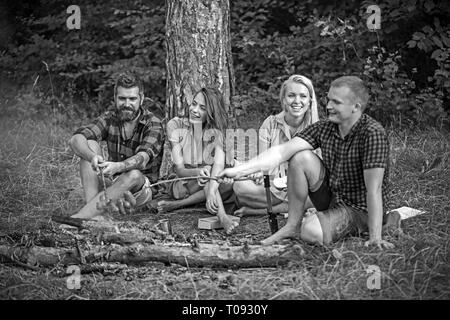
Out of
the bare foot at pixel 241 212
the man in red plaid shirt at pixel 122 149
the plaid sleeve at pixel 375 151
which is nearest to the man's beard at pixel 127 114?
the man in red plaid shirt at pixel 122 149

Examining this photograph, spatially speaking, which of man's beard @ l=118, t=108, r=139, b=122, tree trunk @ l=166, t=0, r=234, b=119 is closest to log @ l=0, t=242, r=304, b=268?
man's beard @ l=118, t=108, r=139, b=122

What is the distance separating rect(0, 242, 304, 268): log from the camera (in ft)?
12.3

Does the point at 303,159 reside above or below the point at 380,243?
above

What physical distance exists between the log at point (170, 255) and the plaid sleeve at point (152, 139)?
1259mm

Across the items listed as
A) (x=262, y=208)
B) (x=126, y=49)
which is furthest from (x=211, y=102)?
(x=126, y=49)

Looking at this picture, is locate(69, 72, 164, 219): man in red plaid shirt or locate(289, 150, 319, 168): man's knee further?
locate(69, 72, 164, 219): man in red plaid shirt

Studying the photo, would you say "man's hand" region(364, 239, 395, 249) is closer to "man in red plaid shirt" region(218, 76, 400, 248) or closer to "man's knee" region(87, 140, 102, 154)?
"man in red plaid shirt" region(218, 76, 400, 248)

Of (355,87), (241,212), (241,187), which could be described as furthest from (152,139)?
(355,87)

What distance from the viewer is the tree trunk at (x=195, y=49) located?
5535 millimetres

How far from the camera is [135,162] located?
4852mm

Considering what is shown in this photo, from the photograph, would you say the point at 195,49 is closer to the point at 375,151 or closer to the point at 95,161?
the point at 95,161

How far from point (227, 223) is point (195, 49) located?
1630 millimetres

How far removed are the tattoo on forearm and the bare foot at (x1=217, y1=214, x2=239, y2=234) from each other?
69 cm
